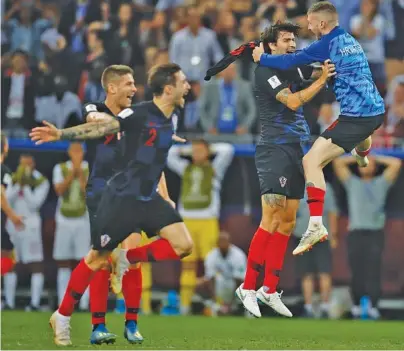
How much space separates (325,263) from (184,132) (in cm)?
308

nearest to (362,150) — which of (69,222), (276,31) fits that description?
(276,31)

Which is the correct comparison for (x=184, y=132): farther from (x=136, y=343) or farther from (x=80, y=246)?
(x=136, y=343)

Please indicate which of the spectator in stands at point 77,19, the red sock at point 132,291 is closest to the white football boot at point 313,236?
the red sock at point 132,291

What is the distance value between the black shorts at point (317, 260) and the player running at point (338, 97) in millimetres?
6774

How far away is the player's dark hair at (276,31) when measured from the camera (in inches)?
491

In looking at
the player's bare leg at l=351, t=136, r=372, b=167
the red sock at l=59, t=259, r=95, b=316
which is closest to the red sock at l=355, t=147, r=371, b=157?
the player's bare leg at l=351, t=136, r=372, b=167

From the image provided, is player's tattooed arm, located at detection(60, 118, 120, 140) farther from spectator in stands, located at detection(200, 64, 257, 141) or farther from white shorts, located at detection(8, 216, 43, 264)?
white shorts, located at detection(8, 216, 43, 264)

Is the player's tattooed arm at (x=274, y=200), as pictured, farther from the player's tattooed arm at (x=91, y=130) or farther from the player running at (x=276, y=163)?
the player's tattooed arm at (x=91, y=130)

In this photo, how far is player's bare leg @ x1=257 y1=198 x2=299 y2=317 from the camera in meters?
12.6

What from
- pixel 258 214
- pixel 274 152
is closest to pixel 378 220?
pixel 258 214

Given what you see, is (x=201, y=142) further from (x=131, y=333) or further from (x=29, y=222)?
(x=131, y=333)

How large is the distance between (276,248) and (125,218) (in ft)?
5.71

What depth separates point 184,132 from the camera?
19.8m

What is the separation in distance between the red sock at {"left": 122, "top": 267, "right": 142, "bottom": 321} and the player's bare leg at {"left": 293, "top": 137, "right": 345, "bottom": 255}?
65.8 inches
